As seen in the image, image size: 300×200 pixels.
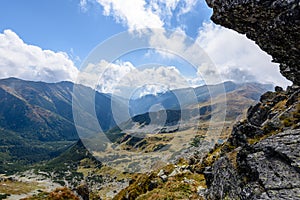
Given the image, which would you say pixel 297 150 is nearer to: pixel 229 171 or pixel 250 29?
pixel 229 171

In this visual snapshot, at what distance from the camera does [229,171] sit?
21016 millimetres

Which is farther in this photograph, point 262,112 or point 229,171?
point 262,112

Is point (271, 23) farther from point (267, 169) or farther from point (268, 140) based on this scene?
point (267, 169)

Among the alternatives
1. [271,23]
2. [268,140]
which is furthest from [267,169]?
[271,23]

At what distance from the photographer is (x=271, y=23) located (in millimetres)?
16328

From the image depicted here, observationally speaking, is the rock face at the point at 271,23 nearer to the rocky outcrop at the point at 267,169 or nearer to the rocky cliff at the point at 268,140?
the rocky cliff at the point at 268,140

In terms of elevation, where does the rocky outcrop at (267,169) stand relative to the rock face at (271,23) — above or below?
below

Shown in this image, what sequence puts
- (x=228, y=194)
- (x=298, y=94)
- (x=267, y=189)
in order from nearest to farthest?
(x=267, y=189), (x=228, y=194), (x=298, y=94)

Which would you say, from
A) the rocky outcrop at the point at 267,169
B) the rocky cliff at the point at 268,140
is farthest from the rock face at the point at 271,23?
the rocky outcrop at the point at 267,169

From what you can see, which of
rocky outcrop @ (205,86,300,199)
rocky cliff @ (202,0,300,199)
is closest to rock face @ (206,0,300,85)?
rocky cliff @ (202,0,300,199)

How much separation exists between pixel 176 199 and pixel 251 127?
1345 cm

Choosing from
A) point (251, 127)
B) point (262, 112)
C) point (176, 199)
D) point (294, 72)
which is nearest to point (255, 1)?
point (294, 72)

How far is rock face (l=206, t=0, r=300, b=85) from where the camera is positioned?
48.9 ft

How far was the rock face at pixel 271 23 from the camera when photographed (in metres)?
14.9
